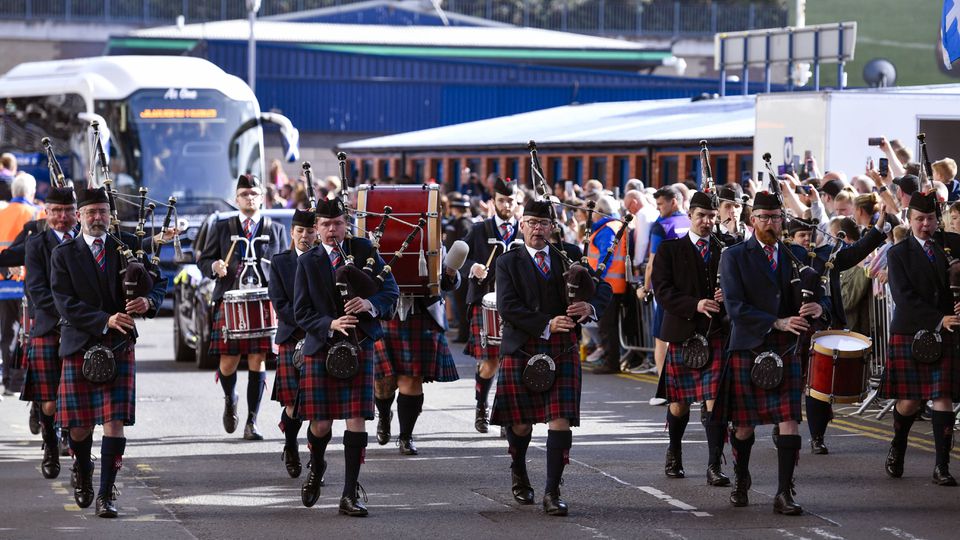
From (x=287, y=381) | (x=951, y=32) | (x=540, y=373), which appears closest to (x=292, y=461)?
(x=287, y=381)

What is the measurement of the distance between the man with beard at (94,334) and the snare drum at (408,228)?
2.46 m

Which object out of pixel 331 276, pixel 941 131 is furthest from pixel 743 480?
pixel 941 131

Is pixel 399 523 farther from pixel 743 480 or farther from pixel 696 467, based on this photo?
pixel 696 467

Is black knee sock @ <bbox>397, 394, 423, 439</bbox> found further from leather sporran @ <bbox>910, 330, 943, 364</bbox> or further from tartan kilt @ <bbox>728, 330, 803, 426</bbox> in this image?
leather sporran @ <bbox>910, 330, 943, 364</bbox>

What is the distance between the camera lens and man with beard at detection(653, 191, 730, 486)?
1042cm

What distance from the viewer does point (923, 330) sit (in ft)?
34.6

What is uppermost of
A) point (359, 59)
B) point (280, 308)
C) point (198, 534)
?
point (359, 59)

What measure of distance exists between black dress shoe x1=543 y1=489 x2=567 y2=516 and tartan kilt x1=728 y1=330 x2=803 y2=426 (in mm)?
1075

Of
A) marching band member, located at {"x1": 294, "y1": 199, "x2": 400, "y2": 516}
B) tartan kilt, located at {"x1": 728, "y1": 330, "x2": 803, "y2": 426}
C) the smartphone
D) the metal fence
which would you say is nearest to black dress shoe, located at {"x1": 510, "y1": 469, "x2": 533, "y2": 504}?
marching band member, located at {"x1": 294, "y1": 199, "x2": 400, "y2": 516}

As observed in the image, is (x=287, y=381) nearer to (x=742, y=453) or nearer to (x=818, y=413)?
(x=742, y=453)

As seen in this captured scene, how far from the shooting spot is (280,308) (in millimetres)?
10047

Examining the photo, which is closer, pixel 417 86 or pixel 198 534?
pixel 198 534

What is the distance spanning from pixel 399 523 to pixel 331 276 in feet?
4.42

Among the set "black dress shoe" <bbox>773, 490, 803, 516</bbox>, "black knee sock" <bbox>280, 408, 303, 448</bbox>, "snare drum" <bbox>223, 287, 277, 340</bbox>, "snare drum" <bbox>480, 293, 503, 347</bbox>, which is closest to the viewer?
"black dress shoe" <bbox>773, 490, 803, 516</bbox>
